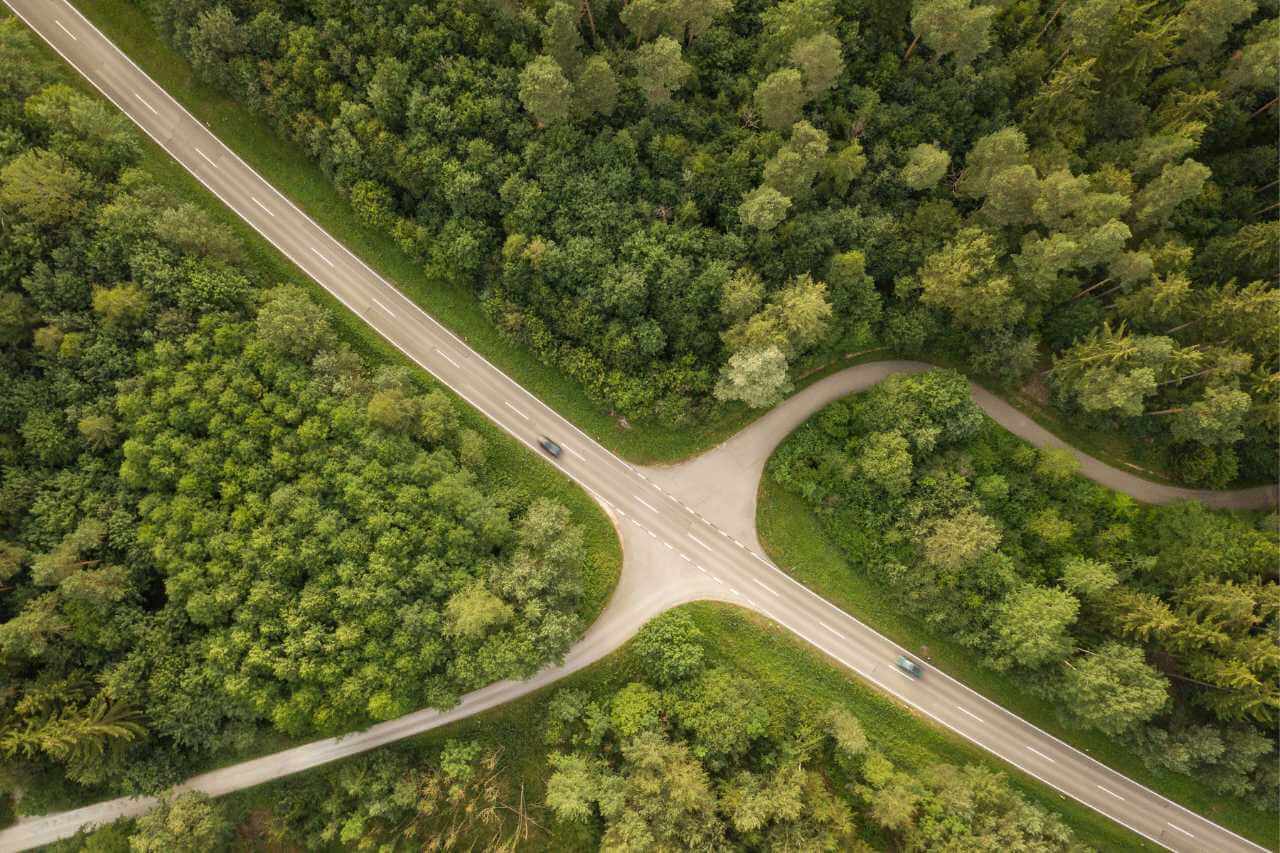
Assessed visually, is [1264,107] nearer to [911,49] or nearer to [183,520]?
[911,49]

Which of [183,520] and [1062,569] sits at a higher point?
[1062,569]

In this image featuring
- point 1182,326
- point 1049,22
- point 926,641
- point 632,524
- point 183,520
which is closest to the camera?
point 183,520

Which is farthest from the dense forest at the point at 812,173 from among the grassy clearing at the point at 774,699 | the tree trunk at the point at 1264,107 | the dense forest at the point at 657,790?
the dense forest at the point at 657,790

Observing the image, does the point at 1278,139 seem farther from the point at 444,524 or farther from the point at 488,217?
the point at 444,524

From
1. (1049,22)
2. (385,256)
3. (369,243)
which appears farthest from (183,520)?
(1049,22)

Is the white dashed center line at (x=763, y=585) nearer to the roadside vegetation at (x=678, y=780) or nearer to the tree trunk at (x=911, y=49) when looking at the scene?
the roadside vegetation at (x=678, y=780)

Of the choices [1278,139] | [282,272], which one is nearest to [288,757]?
[282,272]
